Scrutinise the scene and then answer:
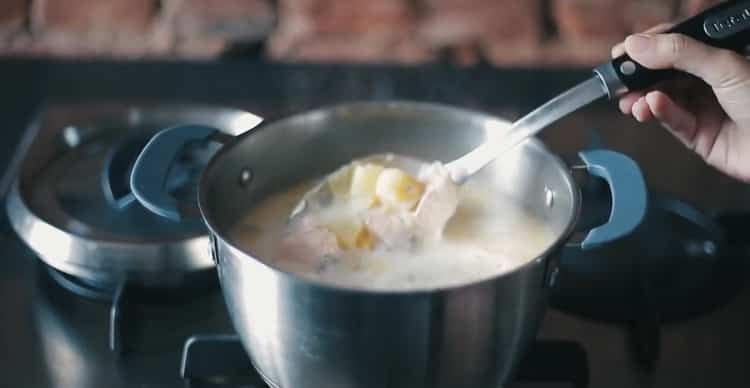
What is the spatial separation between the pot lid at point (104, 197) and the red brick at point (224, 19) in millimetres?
192

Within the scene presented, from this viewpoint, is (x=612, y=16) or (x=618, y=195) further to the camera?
(x=612, y=16)

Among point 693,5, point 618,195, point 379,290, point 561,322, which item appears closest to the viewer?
point 379,290

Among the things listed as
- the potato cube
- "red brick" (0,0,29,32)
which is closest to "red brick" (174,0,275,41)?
"red brick" (0,0,29,32)

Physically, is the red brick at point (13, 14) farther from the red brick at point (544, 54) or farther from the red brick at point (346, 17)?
the red brick at point (544, 54)

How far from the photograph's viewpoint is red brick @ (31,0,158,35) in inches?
43.8

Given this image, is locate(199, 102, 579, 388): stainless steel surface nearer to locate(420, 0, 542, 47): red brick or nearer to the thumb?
the thumb

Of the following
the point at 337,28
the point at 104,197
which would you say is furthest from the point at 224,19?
the point at 104,197

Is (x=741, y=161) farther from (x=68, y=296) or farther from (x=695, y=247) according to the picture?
(x=68, y=296)

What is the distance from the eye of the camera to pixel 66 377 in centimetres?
73

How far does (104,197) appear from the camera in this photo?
0.85 meters

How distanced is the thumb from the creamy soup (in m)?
0.15

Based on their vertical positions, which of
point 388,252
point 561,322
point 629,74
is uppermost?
point 629,74

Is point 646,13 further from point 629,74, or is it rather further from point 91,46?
point 91,46

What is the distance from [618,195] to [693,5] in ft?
1.74
